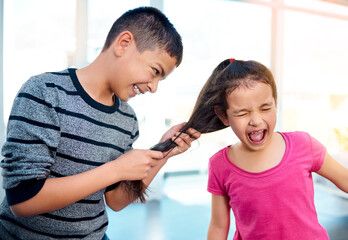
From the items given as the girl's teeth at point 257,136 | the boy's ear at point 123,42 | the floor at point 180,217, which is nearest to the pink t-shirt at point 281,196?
the girl's teeth at point 257,136

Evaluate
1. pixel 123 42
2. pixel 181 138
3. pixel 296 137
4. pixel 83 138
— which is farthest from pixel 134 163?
pixel 296 137

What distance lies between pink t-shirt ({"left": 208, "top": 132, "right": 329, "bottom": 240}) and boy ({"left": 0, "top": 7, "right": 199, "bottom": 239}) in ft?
0.80

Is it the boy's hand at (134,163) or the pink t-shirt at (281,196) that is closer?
the boy's hand at (134,163)

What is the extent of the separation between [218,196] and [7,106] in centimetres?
241

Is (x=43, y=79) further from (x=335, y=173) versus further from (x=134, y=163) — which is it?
(x=335, y=173)

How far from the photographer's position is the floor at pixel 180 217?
2184mm

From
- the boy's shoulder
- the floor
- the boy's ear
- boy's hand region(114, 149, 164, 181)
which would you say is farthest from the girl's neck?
the floor

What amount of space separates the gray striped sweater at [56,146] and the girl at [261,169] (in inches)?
14.6

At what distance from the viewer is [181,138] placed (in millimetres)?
1037

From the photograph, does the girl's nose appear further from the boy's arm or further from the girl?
the boy's arm

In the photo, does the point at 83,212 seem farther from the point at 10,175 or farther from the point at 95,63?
the point at 95,63

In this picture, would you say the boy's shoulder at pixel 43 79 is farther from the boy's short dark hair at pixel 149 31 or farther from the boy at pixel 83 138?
the boy's short dark hair at pixel 149 31

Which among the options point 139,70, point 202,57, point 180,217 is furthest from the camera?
point 202,57

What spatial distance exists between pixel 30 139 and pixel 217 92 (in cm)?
61
